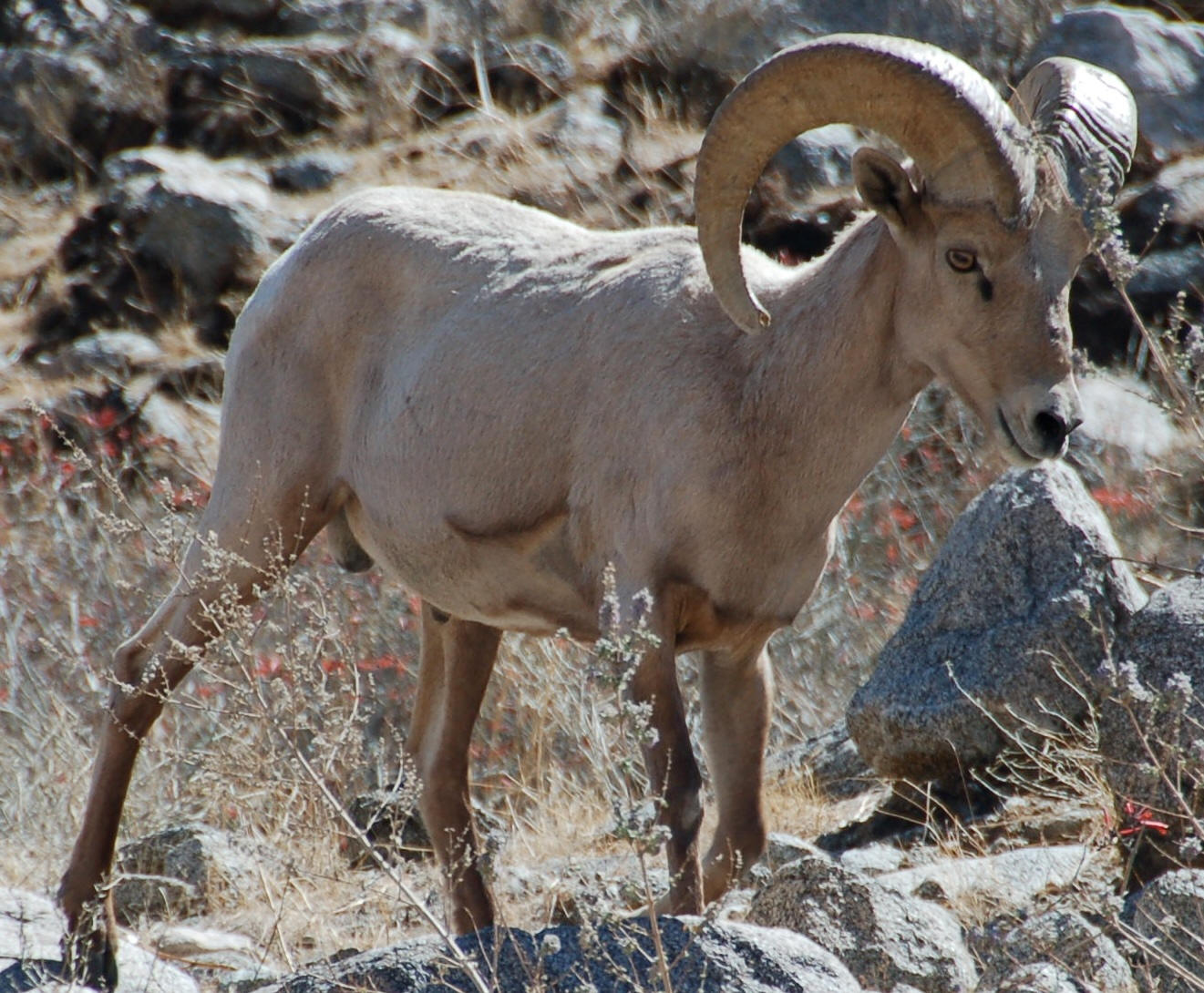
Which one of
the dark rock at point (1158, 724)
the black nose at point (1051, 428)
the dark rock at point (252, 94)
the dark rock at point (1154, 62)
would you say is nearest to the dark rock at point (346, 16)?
the dark rock at point (252, 94)

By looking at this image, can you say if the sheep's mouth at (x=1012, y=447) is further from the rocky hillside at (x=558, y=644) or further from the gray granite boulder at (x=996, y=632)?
the gray granite boulder at (x=996, y=632)

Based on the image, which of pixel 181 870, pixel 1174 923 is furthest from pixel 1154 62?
pixel 1174 923

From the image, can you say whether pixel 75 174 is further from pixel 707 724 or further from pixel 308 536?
pixel 707 724

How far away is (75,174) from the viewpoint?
15047 mm

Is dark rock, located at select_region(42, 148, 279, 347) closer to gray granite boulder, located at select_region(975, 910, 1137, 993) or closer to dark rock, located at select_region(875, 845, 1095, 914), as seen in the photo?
dark rock, located at select_region(875, 845, 1095, 914)

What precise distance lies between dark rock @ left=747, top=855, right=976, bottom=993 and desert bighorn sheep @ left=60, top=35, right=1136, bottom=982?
35 centimetres

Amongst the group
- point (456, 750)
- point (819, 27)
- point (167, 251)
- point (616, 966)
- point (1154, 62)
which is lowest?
point (167, 251)

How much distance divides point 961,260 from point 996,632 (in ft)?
6.52

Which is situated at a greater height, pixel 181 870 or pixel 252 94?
pixel 252 94

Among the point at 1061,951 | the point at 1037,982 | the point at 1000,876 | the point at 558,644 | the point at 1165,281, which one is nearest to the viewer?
the point at 1037,982

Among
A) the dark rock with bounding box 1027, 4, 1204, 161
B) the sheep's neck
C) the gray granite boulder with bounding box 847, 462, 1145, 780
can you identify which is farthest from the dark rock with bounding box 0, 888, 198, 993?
the dark rock with bounding box 1027, 4, 1204, 161

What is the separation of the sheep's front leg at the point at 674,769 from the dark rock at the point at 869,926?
Result: 30 cm

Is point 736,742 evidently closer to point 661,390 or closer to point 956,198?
point 661,390

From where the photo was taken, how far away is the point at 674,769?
4340mm
